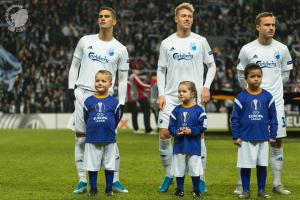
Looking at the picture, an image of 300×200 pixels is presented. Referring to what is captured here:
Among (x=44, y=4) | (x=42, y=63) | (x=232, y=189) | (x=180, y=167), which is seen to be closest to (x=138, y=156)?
(x=232, y=189)

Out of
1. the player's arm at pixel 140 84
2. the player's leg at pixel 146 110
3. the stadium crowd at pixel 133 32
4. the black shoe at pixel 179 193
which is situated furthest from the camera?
the stadium crowd at pixel 133 32

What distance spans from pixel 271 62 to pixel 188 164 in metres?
1.75

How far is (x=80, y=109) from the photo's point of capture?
32.7 feet

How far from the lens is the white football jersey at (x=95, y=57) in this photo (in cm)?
997

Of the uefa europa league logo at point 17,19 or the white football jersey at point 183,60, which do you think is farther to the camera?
the uefa europa league logo at point 17,19

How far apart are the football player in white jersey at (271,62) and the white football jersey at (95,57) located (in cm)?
164

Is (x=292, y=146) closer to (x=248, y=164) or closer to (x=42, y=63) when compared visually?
(x=248, y=164)

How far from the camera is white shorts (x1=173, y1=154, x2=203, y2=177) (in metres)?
9.35

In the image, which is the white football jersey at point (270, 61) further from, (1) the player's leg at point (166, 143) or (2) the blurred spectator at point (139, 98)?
(2) the blurred spectator at point (139, 98)

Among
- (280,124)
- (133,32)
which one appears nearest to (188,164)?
(280,124)

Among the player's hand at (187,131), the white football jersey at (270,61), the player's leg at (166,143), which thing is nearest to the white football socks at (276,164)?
the white football jersey at (270,61)

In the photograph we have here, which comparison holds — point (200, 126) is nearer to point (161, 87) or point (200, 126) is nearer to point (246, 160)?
point (246, 160)

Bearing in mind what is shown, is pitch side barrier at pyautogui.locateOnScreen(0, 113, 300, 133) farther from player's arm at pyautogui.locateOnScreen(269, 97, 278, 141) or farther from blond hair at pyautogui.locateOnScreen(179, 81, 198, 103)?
blond hair at pyautogui.locateOnScreen(179, 81, 198, 103)

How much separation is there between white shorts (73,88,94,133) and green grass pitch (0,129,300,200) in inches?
33.1
